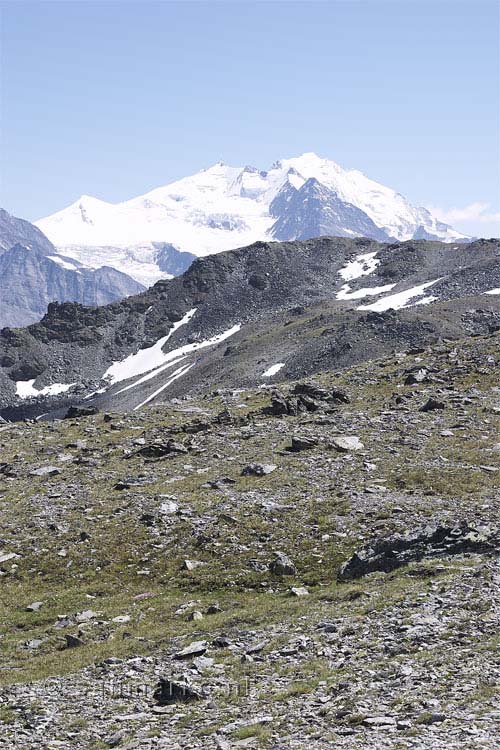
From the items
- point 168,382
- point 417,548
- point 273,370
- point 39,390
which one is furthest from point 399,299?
point 417,548

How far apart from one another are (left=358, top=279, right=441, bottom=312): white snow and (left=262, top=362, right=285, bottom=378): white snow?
4833 centimetres

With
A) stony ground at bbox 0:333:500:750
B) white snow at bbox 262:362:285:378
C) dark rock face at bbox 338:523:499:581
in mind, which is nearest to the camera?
stony ground at bbox 0:333:500:750

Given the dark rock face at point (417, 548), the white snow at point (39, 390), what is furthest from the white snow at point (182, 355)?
the dark rock face at point (417, 548)

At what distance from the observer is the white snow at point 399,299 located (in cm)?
17275

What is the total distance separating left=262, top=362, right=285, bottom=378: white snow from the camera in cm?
12574

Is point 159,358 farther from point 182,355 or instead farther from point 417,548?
point 417,548

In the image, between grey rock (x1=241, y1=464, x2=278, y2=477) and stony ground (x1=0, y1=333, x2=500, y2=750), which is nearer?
stony ground (x1=0, y1=333, x2=500, y2=750)

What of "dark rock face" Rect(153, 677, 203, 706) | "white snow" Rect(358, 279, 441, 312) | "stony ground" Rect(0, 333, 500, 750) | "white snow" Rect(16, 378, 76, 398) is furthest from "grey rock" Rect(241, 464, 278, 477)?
"white snow" Rect(16, 378, 76, 398)

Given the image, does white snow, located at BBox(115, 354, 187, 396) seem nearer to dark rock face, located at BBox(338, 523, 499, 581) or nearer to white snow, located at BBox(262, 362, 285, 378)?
white snow, located at BBox(262, 362, 285, 378)

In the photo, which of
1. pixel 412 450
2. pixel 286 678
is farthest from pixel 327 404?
pixel 286 678

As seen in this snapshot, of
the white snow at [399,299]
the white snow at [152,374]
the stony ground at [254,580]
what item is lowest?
the stony ground at [254,580]

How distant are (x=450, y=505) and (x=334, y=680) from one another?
52.0ft

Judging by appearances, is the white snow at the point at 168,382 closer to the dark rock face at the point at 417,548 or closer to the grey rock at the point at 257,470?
the grey rock at the point at 257,470

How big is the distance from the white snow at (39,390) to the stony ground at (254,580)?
139776 millimetres
